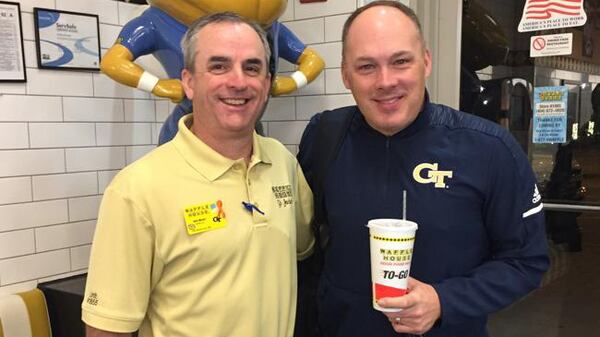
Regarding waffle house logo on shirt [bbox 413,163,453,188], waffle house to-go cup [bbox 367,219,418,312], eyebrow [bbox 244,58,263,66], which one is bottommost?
waffle house to-go cup [bbox 367,219,418,312]

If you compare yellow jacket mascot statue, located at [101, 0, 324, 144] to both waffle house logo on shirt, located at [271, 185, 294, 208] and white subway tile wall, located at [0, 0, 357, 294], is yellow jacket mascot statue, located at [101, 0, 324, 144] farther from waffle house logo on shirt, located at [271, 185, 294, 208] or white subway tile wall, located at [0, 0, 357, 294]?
waffle house logo on shirt, located at [271, 185, 294, 208]

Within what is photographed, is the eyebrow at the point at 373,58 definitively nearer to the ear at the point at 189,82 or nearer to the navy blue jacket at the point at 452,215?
the navy blue jacket at the point at 452,215

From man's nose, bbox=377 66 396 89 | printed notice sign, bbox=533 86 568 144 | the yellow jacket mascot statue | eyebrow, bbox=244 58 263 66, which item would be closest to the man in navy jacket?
man's nose, bbox=377 66 396 89

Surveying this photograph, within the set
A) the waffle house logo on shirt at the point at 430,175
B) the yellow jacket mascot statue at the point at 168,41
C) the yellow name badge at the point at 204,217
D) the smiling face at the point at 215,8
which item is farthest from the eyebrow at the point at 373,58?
the smiling face at the point at 215,8

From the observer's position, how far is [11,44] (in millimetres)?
2264

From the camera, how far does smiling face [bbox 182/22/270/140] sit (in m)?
1.32

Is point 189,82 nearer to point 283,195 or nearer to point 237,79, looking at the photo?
point 237,79

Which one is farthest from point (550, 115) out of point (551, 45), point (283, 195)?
point (283, 195)

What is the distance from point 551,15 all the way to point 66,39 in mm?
2069

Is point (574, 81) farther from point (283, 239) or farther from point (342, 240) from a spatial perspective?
point (283, 239)

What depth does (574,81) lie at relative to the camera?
221 cm

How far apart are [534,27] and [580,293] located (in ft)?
3.76

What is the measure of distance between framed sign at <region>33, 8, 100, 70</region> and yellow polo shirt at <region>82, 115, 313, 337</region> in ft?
4.44

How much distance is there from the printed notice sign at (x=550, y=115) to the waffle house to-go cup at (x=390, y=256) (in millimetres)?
1382
